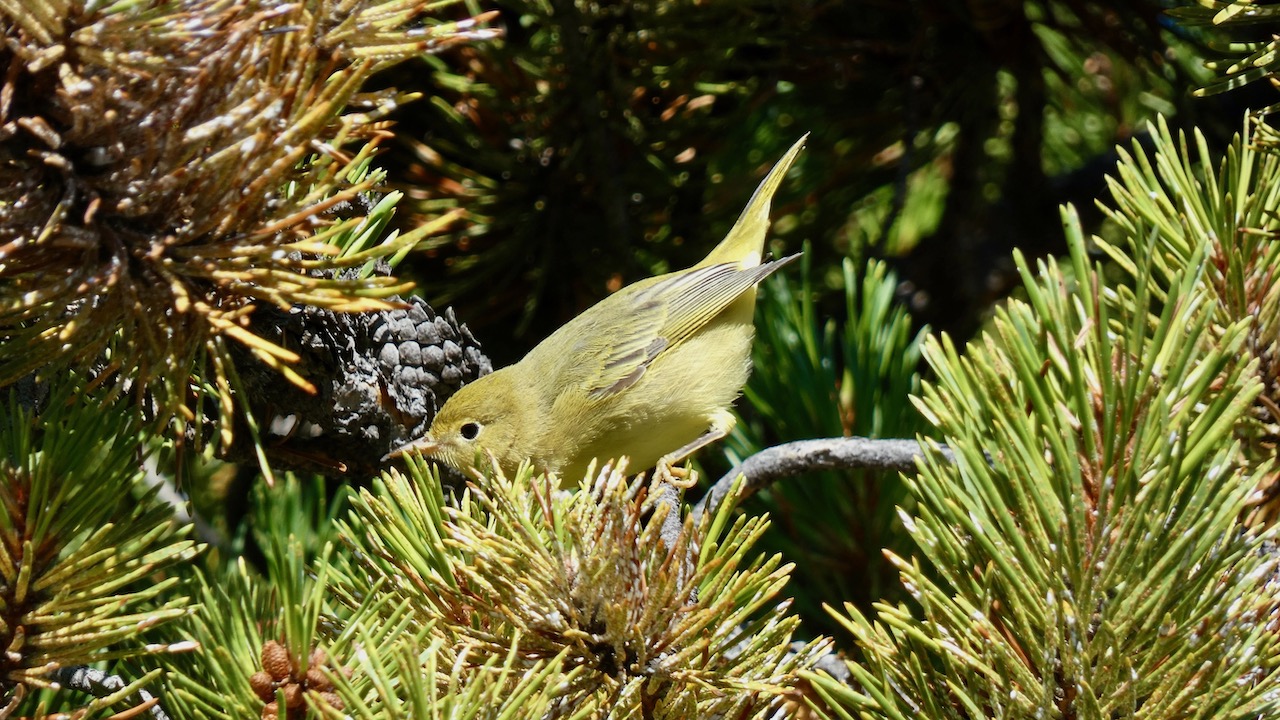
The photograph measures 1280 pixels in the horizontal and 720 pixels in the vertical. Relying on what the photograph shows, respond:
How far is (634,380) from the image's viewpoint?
2.96 m

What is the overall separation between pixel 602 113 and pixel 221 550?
149 centimetres

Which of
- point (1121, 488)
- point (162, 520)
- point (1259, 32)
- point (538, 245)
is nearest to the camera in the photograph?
point (1121, 488)

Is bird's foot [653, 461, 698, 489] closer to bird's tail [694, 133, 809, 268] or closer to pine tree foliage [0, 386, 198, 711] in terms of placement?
bird's tail [694, 133, 809, 268]

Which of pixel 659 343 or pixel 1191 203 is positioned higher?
pixel 1191 203

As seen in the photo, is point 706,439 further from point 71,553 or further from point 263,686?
point 71,553

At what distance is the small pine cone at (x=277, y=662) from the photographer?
138 centimetres

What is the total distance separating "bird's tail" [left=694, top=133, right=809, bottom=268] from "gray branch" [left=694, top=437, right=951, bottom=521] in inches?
49.7

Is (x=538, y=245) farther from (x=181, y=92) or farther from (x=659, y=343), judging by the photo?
(x=181, y=92)

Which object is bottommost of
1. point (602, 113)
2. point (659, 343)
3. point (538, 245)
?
point (659, 343)

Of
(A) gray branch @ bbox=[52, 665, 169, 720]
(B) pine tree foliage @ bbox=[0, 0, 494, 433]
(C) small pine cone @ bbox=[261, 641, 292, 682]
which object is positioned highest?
(B) pine tree foliage @ bbox=[0, 0, 494, 433]

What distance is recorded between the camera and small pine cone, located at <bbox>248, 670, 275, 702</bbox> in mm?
1373

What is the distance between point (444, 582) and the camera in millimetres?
1527

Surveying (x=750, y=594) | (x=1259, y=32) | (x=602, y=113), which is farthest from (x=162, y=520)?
(x=1259, y=32)

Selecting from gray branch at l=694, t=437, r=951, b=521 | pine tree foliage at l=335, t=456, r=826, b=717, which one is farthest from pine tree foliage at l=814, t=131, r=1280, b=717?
gray branch at l=694, t=437, r=951, b=521
